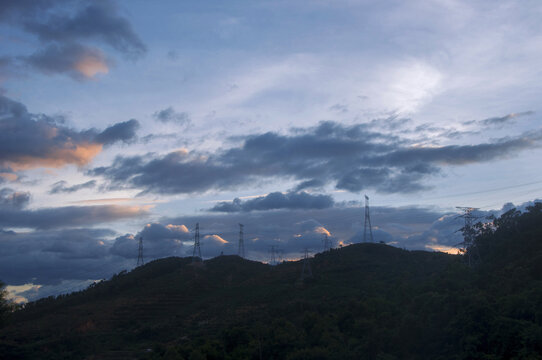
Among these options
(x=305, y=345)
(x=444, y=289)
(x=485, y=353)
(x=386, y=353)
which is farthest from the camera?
(x=444, y=289)

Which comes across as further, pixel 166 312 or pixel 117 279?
pixel 117 279

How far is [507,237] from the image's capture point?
80.4 m

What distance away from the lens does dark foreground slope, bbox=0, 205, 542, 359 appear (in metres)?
39.1

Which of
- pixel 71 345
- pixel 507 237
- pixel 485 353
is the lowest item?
pixel 71 345

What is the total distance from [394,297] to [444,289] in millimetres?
11822

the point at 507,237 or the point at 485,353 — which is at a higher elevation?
the point at 507,237

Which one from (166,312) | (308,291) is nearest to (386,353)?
(308,291)

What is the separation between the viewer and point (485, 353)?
34.5 meters

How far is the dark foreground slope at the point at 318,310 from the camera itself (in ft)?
128

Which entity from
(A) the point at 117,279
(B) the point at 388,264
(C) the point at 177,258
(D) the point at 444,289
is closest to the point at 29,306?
(A) the point at 117,279

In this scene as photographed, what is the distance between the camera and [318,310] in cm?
6506

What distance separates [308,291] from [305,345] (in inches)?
1597

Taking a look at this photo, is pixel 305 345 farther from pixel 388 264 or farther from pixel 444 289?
pixel 388 264

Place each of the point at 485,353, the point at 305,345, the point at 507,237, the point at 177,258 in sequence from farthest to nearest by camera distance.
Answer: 1. the point at 177,258
2. the point at 507,237
3. the point at 305,345
4. the point at 485,353
